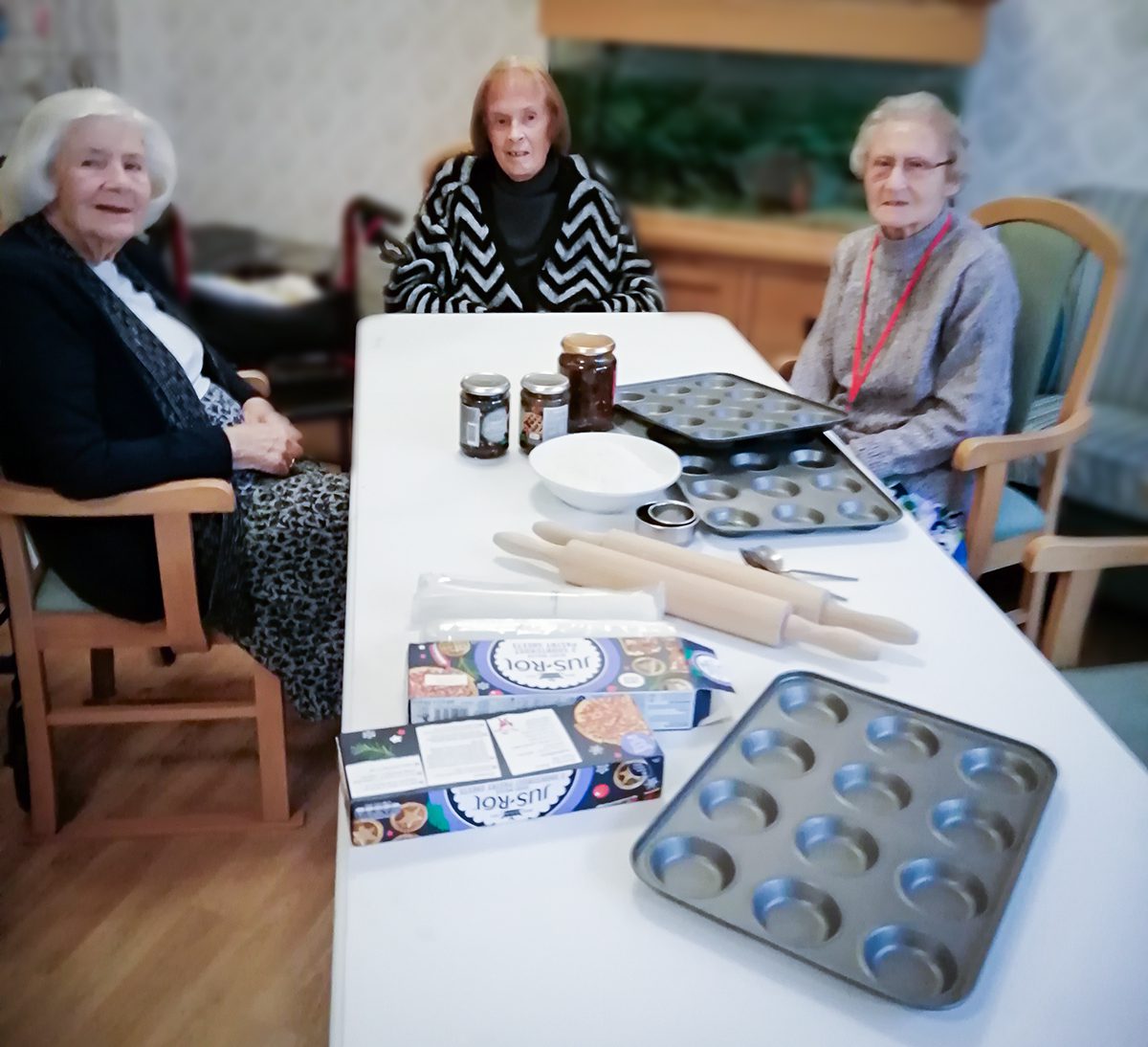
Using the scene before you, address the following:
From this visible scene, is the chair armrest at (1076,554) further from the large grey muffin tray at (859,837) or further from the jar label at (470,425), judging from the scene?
the jar label at (470,425)

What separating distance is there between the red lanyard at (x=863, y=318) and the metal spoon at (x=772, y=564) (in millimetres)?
748

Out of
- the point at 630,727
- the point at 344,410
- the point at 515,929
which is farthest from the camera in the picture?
the point at 344,410

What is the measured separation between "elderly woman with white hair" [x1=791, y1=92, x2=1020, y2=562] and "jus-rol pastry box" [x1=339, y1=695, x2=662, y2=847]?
Answer: 3.31 feet

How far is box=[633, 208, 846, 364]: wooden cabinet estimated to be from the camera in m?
3.27

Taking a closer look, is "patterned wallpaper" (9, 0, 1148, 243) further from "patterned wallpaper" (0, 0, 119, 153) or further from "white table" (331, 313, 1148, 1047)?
"white table" (331, 313, 1148, 1047)

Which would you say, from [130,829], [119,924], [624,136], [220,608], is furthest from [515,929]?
[624,136]

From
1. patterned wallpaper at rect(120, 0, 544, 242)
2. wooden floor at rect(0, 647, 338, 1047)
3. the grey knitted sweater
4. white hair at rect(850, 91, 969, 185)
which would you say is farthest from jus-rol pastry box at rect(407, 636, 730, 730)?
patterned wallpaper at rect(120, 0, 544, 242)

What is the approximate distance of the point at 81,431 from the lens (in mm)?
1383

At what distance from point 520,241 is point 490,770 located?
4.95 ft

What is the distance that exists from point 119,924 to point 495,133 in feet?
4.76

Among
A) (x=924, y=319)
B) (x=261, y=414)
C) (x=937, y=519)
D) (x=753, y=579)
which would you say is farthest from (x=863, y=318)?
(x=261, y=414)

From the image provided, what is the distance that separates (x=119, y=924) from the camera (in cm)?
158

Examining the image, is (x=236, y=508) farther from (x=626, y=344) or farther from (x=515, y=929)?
(x=515, y=929)

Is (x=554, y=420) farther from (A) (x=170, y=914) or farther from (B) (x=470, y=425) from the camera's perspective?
(A) (x=170, y=914)
